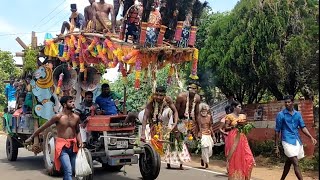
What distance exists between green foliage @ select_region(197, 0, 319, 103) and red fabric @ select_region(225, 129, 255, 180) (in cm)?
442

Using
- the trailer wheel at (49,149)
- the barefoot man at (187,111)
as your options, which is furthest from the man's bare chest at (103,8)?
the trailer wheel at (49,149)

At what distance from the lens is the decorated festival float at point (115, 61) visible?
8078 mm

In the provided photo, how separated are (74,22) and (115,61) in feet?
9.05

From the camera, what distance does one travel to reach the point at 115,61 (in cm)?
850

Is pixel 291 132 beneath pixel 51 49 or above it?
beneath

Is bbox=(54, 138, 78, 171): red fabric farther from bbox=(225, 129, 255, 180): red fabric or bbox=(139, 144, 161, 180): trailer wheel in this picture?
bbox=(225, 129, 255, 180): red fabric

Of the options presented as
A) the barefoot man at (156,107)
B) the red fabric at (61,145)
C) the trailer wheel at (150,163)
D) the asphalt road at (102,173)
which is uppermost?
the barefoot man at (156,107)

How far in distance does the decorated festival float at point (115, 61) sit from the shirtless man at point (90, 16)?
32 mm

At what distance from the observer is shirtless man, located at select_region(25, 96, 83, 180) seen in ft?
22.4

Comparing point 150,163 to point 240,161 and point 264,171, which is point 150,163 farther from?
point 264,171

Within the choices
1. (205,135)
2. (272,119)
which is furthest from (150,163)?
(272,119)

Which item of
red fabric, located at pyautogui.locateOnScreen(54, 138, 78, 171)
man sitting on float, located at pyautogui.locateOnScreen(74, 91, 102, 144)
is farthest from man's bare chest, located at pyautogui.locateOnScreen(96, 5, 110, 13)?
red fabric, located at pyautogui.locateOnScreen(54, 138, 78, 171)

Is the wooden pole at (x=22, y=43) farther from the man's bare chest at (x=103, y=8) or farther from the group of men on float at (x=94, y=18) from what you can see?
the man's bare chest at (x=103, y=8)

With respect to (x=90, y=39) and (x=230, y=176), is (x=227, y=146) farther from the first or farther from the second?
(x=90, y=39)
